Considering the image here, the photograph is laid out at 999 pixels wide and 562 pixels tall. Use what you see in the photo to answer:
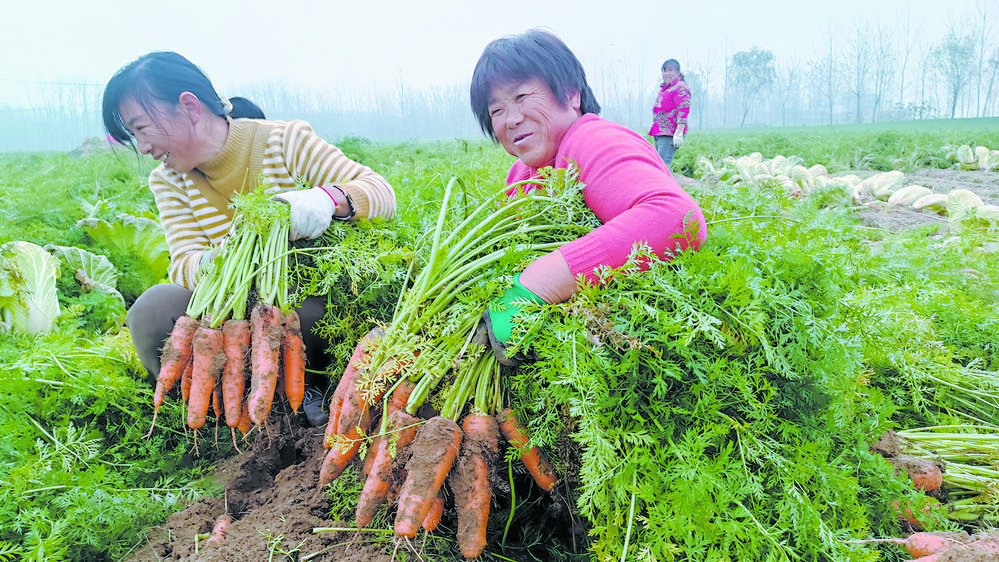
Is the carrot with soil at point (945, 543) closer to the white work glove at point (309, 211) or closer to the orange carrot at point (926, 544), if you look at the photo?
the orange carrot at point (926, 544)

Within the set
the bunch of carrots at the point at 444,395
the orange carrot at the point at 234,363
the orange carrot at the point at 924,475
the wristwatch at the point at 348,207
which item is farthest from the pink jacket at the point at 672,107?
the orange carrot at the point at 234,363

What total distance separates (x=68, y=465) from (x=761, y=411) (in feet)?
8.10

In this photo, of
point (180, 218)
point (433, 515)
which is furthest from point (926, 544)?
point (180, 218)

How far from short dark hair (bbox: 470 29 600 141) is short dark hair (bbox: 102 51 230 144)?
132cm

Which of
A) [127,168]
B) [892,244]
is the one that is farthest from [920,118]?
[127,168]

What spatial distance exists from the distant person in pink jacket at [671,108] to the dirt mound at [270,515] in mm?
7509

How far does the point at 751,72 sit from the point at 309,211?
166 feet

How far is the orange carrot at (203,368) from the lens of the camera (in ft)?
6.89

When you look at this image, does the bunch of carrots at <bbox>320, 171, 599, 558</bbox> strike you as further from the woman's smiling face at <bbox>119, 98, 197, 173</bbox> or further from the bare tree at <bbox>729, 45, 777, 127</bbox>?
the bare tree at <bbox>729, 45, 777, 127</bbox>

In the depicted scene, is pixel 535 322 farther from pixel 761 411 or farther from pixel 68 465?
pixel 68 465

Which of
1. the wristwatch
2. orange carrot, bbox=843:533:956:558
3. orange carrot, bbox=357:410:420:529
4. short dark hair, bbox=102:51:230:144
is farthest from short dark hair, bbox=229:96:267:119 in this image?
orange carrot, bbox=843:533:956:558

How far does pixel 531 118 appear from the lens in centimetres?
201

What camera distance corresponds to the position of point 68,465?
2049mm

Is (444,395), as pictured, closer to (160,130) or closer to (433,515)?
(433,515)
